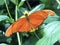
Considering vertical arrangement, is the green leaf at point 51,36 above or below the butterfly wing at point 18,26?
below

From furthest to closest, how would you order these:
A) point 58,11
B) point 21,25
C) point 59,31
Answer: point 58,11
point 21,25
point 59,31

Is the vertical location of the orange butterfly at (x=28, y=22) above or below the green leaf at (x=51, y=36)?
above

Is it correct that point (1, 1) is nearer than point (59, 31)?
No

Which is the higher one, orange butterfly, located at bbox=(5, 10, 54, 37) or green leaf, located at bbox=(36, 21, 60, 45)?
orange butterfly, located at bbox=(5, 10, 54, 37)

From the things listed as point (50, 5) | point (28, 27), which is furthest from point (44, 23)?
point (50, 5)

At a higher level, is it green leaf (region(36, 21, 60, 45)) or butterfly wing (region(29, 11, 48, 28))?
butterfly wing (region(29, 11, 48, 28))

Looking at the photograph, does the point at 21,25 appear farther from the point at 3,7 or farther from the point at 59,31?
the point at 3,7

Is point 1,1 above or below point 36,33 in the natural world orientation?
above

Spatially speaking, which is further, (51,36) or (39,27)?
(39,27)
